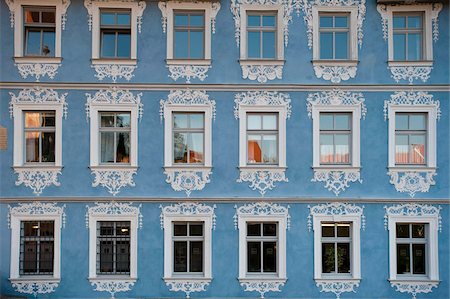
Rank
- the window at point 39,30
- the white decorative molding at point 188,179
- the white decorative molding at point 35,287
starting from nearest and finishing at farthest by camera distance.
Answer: the white decorative molding at point 35,287
the white decorative molding at point 188,179
the window at point 39,30

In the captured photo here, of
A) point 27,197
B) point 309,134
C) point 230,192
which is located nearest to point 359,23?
point 309,134

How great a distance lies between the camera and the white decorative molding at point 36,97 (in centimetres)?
1363

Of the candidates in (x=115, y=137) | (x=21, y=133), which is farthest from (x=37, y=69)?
(x=115, y=137)

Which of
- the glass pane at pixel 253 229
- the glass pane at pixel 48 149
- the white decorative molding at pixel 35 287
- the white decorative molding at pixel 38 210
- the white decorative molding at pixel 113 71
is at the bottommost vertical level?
the white decorative molding at pixel 35 287

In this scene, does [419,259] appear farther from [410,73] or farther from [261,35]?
[261,35]

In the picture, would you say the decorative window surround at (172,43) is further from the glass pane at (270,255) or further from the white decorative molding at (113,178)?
the glass pane at (270,255)

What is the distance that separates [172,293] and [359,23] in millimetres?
8870

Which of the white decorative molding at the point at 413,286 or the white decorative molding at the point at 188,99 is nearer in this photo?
the white decorative molding at the point at 413,286

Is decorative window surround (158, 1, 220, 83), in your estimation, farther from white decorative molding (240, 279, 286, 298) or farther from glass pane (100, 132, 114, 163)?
white decorative molding (240, 279, 286, 298)

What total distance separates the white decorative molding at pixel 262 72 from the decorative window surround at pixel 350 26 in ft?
3.34

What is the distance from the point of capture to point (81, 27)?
45.3ft

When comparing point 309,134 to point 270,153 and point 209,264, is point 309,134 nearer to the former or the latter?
point 270,153

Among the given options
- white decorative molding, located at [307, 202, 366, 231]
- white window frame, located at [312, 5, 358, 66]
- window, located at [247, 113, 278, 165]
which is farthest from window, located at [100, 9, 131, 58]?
white decorative molding, located at [307, 202, 366, 231]

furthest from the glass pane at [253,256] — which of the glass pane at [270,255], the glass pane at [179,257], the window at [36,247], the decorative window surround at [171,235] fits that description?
the window at [36,247]
